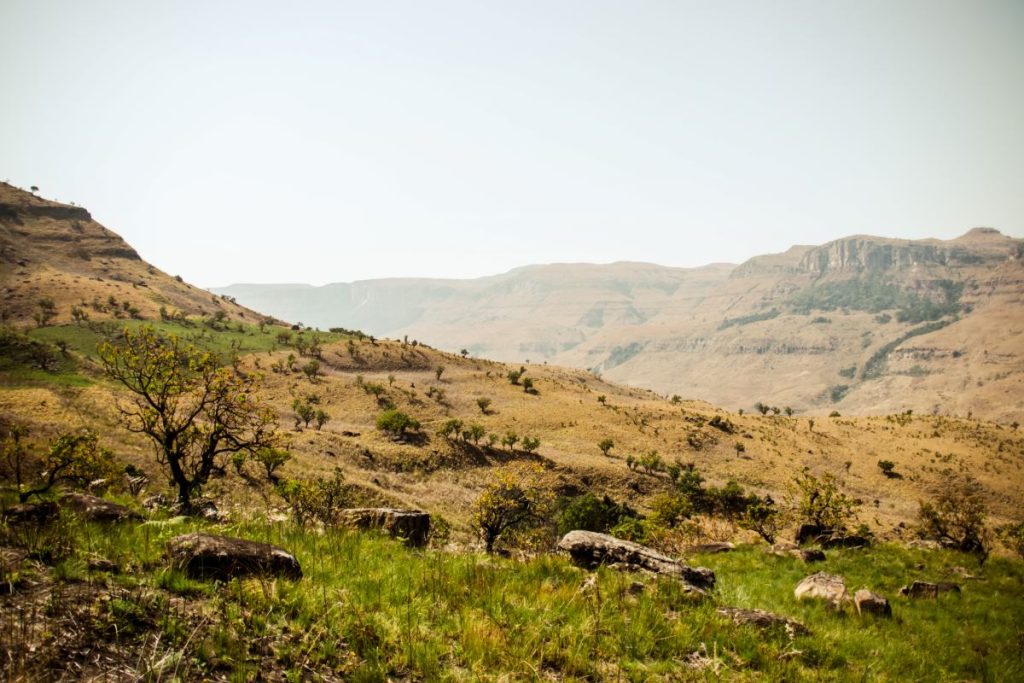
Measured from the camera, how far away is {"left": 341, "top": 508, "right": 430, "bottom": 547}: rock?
400 inches

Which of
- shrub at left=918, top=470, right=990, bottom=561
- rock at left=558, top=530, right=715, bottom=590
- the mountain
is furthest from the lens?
the mountain

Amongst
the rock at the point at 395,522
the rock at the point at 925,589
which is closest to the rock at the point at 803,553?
the rock at the point at 925,589

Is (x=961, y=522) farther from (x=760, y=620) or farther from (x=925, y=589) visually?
(x=760, y=620)

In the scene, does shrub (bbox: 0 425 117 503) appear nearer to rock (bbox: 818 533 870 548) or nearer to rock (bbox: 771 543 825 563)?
rock (bbox: 771 543 825 563)

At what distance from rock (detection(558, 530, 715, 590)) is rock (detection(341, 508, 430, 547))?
331cm

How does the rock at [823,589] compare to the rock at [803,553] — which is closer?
the rock at [823,589]

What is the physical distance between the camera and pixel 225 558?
5699mm

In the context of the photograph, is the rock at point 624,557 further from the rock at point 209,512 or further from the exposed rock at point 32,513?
the exposed rock at point 32,513

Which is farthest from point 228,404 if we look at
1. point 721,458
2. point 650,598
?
point 721,458

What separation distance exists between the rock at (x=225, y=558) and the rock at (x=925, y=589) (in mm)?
16033

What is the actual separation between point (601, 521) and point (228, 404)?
36.5m

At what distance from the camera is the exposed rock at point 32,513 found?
6266 millimetres

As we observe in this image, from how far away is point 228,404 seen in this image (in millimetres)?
20500

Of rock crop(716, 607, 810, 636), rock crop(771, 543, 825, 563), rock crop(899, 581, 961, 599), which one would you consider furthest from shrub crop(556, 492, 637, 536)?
rock crop(716, 607, 810, 636)
